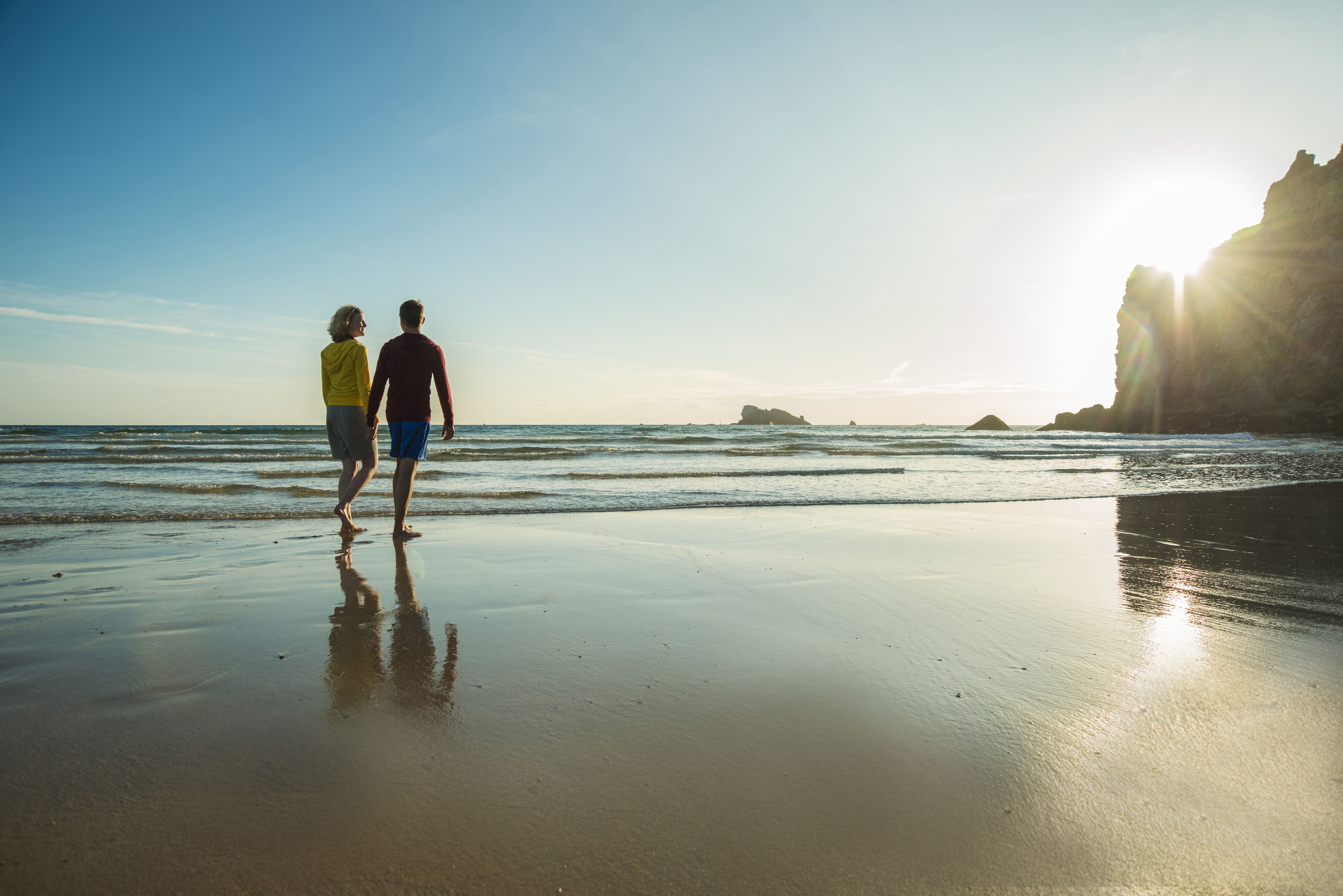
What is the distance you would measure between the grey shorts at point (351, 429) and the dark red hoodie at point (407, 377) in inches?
5.0

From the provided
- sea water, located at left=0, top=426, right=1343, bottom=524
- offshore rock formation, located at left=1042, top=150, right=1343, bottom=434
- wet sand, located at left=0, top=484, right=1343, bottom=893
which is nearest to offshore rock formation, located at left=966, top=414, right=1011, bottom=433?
offshore rock formation, located at left=1042, top=150, right=1343, bottom=434

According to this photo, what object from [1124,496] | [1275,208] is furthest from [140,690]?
[1275,208]

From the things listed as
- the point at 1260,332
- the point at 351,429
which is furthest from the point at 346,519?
the point at 1260,332

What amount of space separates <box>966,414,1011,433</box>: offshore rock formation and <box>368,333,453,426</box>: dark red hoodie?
261ft

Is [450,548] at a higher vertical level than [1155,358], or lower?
lower

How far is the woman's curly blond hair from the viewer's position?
578 cm

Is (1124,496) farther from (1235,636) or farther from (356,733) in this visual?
(356,733)

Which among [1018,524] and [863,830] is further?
[1018,524]

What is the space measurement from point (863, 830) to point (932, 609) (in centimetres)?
223

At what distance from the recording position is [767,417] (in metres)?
111

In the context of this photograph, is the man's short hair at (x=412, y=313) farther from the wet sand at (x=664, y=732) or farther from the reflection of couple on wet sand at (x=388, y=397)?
the wet sand at (x=664, y=732)

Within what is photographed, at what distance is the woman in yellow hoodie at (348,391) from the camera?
5.80m

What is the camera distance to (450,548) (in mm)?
5305

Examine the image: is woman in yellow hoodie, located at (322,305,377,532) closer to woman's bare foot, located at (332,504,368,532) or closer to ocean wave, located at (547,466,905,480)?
woman's bare foot, located at (332,504,368,532)
